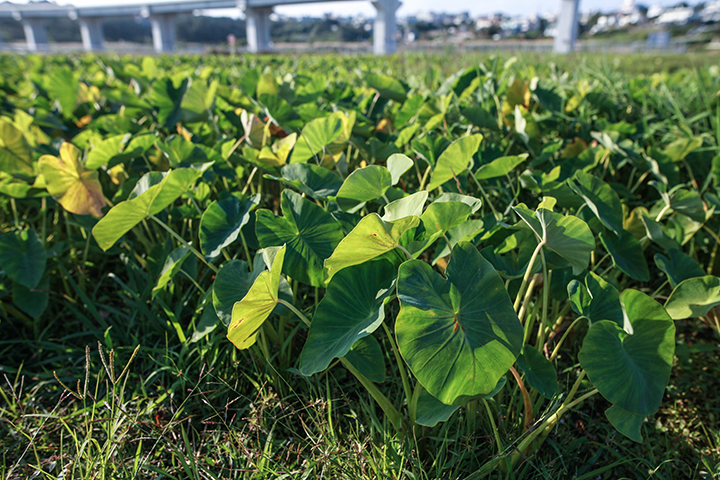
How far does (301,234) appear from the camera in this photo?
2.95ft

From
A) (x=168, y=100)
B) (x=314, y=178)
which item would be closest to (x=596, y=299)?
(x=314, y=178)

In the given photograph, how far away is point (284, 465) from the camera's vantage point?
2.98ft

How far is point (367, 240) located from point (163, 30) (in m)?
31.4

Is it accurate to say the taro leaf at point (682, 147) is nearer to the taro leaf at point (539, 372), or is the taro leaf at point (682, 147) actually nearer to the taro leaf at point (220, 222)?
the taro leaf at point (539, 372)

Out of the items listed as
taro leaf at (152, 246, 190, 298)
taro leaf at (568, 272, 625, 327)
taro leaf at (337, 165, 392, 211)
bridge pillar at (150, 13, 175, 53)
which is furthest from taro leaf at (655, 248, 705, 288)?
bridge pillar at (150, 13, 175, 53)

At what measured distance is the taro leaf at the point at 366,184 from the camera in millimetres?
854

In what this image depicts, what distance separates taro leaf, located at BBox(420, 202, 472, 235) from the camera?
0.73 m

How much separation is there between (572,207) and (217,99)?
1498 millimetres

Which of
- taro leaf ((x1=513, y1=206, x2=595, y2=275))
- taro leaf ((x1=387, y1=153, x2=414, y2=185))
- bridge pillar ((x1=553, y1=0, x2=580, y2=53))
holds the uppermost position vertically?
bridge pillar ((x1=553, y1=0, x2=580, y2=53))

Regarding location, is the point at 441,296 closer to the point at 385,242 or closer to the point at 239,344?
the point at 385,242

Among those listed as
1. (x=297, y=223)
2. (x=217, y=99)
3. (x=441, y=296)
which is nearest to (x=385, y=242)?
(x=441, y=296)

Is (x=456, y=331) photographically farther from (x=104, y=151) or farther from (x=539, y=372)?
(x=104, y=151)

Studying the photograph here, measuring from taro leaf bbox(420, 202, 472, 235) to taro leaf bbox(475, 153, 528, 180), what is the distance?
1.02 feet

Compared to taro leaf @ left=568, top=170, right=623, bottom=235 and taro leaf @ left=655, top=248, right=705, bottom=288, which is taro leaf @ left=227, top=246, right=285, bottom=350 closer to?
taro leaf @ left=568, top=170, right=623, bottom=235
